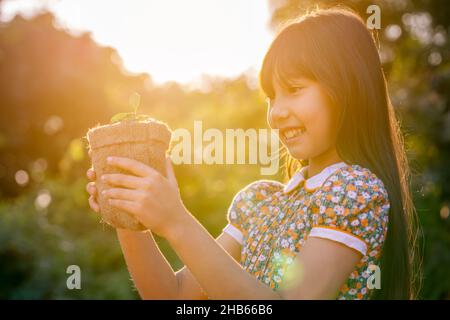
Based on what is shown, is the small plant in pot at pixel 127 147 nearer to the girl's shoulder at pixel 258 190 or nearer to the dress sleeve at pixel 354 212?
the dress sleeve at pixel 354 212

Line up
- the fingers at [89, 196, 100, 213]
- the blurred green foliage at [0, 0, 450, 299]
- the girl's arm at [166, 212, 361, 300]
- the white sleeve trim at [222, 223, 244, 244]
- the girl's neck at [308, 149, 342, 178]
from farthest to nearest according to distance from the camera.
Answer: the blurred green foliage at [0, 0, 450, 299] < the white sleeve trim at [222, 223, 244, 244] < the girl's neck at [308, 149, 342, 178] < the fingers at [89, 196, 100, 213] < the girl's arm at [166, 212, 361, 300]

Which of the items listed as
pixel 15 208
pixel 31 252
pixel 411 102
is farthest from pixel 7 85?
pixel 411 102

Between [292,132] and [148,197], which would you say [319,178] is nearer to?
[292,132]

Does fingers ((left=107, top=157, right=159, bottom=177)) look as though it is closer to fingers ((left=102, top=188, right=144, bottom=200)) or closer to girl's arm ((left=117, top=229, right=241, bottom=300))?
fingers ((left=102, top=188, right=144, bottom=200))

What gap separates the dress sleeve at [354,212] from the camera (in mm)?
1634

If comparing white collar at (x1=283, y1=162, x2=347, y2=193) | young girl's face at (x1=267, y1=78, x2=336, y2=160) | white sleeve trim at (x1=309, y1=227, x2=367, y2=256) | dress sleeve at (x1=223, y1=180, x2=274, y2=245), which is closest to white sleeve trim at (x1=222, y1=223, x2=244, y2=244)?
dress sleeve at (x1=223, y1=180, x2=274, y2=245)

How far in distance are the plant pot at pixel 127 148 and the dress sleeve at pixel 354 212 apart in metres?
0.51

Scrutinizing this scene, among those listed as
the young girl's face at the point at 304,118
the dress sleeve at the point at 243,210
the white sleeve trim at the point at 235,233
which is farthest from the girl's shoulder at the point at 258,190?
the young girl's face at the point at 304,118

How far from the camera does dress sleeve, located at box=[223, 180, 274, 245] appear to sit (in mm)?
2170

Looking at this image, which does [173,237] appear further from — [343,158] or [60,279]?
[60,279]

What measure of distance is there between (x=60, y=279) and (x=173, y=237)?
15.0 ft

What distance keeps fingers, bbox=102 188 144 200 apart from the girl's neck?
785mm

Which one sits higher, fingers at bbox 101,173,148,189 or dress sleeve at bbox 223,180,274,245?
fingers at bbox 101,173,148,189

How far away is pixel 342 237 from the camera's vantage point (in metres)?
1.62
